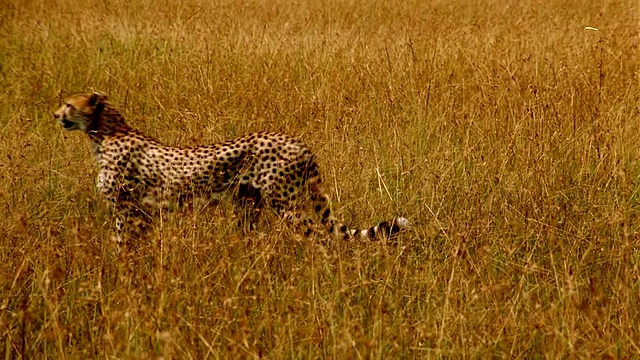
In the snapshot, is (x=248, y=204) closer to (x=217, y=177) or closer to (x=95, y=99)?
(x=217, y=177)

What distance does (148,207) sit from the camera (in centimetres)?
365

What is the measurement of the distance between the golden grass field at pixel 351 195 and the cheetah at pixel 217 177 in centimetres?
10

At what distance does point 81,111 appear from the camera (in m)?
3.75

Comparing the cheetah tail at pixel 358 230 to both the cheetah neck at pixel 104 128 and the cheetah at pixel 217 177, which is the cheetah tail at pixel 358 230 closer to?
the cheetah at pixel 217 177

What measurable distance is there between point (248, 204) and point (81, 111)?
2.51 ft

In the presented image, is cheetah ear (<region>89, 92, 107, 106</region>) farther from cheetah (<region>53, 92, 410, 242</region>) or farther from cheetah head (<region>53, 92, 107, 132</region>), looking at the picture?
cheetah (<region>53, 92, 410, 242</region>)

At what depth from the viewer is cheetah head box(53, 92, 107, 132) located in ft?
12.3

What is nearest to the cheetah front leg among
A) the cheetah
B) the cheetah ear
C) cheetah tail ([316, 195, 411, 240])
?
the cheetah

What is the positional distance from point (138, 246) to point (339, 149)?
1196mm

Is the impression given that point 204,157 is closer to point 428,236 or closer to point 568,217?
point 428,236

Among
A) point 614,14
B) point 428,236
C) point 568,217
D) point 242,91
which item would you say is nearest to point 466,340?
point 428,236

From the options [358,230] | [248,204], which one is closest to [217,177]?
[248,204]

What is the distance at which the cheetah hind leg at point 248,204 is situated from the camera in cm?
348

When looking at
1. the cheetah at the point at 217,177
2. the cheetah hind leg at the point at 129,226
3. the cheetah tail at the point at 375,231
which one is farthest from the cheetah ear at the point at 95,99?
the cheetah tail at the point at 375,231
